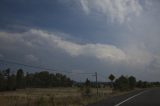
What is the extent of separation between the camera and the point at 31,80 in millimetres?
167625

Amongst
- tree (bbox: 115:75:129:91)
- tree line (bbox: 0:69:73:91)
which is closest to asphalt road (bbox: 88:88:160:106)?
tree (bbox: 115:75:129:91)

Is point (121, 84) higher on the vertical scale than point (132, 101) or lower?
higher

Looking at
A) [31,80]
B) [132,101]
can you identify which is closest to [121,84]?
[132,101]

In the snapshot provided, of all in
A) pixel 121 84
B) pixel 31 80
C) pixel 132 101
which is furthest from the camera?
pixel 31 80

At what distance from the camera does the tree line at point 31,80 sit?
13075 centimetres

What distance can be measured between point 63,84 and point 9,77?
1856 inches

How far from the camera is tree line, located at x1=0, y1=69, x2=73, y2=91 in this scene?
131m

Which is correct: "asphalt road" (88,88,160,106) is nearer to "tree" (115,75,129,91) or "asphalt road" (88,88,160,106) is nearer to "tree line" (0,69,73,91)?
"tree" (115,75,129,91)

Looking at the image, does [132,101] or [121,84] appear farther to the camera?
[121,84]

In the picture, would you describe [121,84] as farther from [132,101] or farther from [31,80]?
[31,80]

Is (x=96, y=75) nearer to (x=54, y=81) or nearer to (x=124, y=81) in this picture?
(x=124, y=81)

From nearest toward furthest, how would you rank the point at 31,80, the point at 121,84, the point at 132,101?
1. the point at 132,101
2. the point at 121,84
3. the point at 31,80

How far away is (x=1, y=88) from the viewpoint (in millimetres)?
121062

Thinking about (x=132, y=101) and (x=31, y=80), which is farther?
(x=31, y=80)
